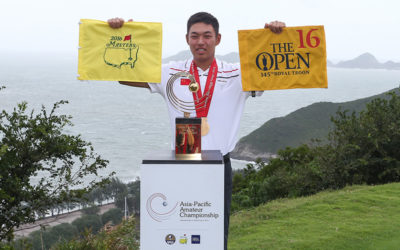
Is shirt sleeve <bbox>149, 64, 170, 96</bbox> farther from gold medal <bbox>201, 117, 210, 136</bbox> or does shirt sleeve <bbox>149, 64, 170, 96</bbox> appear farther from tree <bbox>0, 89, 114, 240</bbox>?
tree <bbox>0, 89, 114, 240</bbox>

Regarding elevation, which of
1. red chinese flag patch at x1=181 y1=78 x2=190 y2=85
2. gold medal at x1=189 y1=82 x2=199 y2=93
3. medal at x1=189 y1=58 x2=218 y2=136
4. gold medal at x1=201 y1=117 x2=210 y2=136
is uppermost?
red chinese flag patch at x1=181 y1=78 x2=190 y2=85

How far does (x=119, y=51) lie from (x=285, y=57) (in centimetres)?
140

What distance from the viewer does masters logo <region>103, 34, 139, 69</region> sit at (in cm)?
395

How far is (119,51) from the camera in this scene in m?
3.97

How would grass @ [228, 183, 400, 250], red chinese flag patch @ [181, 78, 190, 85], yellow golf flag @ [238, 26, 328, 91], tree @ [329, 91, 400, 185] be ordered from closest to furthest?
red chinese flag patch @ [181, 78, 190, 85]
yellow golf flag @ [238, 26, 328, 91]
grass @ [228, 183, 400, 250]
tree @ [329, 91, 400, 185]

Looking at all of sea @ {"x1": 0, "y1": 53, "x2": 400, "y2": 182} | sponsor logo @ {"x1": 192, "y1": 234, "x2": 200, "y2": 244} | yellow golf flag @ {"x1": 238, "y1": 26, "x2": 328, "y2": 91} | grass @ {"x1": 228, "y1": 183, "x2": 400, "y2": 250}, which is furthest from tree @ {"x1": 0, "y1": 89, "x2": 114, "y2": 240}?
sea @ {"x1": 0, "y1": 53, "x2": 400, "y2": 182}

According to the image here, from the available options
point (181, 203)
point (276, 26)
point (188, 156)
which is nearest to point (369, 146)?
point (276, 26)

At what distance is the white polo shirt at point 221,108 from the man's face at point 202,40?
128 millimetres

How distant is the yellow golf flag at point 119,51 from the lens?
3.94 m

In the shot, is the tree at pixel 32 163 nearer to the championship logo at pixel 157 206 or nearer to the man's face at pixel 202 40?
the man's face at pixel 202 40

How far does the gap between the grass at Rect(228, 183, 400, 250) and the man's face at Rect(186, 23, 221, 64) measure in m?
3.43

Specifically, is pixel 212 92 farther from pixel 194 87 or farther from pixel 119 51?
pixel 119 51

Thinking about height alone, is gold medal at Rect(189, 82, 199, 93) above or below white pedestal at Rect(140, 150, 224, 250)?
above

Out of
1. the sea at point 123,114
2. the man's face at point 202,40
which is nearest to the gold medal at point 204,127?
the man's face at point 202,40
